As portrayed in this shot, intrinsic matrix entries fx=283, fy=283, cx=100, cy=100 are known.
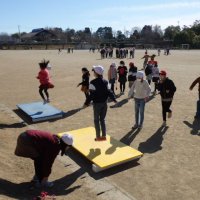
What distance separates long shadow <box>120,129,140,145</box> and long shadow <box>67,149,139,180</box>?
1.26 meters

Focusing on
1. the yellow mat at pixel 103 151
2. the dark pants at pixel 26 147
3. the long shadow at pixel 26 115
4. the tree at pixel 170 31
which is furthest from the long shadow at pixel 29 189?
the tree at pixel 170 31

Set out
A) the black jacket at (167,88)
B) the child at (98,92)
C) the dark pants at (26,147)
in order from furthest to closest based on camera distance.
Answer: the black jacket at (167,88) → the child at (98,92) → the dark pants at (26,147)

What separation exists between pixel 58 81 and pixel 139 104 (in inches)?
417

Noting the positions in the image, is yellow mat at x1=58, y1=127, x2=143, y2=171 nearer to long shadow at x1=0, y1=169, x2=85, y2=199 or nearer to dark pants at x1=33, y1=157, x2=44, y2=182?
long shadow at x1=0, y1=169, x2=85, y2=199

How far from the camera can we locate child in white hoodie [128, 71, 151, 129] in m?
8.61

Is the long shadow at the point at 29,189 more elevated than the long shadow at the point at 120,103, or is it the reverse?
the long shadow at the point at 120,103

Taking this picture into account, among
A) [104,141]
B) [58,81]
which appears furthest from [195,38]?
[104,141]

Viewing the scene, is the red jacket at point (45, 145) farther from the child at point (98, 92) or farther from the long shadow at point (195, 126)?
the long shadow at point (195, 126)

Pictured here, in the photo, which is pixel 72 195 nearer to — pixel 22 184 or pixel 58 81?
pixel 22 184

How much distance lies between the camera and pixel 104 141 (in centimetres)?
734

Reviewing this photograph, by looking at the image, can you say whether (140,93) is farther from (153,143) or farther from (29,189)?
(29,189)

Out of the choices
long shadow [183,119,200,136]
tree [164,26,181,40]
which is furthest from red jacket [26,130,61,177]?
tree [164,26,181,40]

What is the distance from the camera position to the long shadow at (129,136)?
26.2 feet

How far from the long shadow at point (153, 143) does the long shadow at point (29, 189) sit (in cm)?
236
